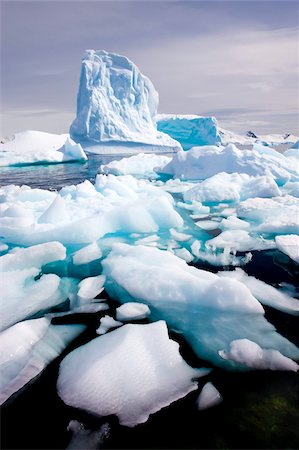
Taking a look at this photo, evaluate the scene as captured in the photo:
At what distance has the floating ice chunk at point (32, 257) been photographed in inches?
125

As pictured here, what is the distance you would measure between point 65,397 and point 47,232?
271cm

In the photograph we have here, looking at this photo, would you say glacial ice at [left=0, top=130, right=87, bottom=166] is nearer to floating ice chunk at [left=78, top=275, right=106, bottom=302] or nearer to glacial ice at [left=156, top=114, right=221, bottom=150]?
floating ice chunk at [left=78, top=275, right=106, bottom=302]

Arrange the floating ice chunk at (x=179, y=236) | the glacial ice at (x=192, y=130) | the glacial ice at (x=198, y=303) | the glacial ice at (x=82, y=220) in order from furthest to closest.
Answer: the glacial ice at (x=192, y=130), the floating ice chunk at (x=179, y=236), the glacial ice at (x=82, y=220), the glacial ice at (x=198, y=303)

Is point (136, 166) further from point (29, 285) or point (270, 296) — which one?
point (270, 296)

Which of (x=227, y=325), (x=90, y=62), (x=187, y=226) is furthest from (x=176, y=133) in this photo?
(x=227, y=325)

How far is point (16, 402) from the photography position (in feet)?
5.43

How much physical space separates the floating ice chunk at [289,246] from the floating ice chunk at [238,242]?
180 mm

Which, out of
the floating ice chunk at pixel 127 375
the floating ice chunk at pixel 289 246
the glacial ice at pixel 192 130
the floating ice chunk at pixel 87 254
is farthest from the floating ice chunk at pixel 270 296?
the glacial ice at pixel 192 130

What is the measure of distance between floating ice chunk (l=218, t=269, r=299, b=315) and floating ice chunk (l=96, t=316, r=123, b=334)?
3.94ft

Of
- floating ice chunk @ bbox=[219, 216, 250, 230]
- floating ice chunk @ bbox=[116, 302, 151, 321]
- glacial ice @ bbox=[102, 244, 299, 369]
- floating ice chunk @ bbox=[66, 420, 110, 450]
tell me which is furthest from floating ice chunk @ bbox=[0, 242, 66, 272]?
floating ice chunk @ bbox=[219, 216, 250, 230]

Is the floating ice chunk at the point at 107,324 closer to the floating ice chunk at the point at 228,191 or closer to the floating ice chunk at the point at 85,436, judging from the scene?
the floating ice chunk at the point at 85,436

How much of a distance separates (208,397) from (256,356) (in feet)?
1.43

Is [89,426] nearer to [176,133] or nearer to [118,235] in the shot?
[118,235]

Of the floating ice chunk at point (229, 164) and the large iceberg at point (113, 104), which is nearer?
the floating ice chunk at point (229, 164)
